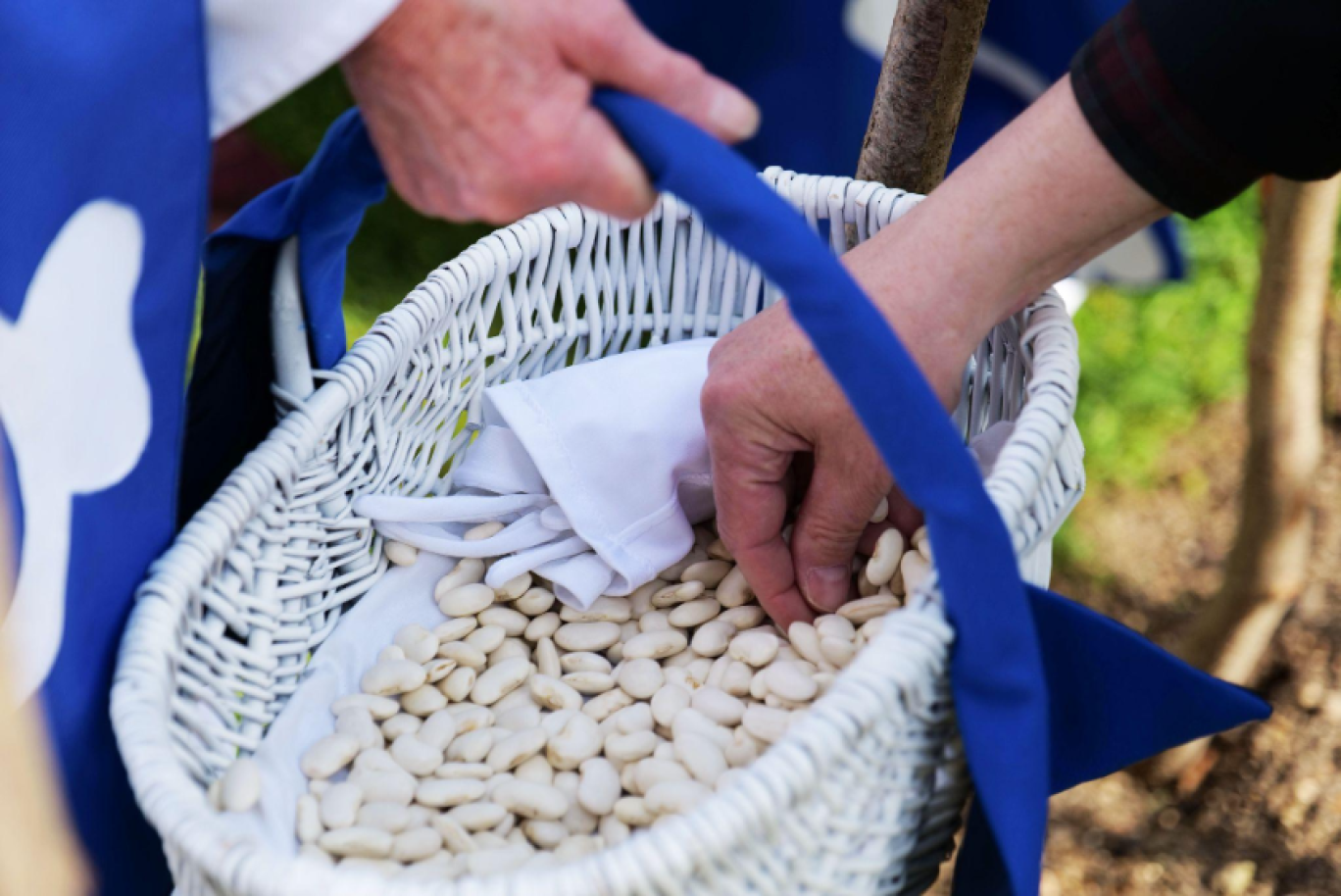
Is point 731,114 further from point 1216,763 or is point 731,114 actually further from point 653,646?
point 1216,763

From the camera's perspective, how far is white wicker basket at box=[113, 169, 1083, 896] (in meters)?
0.50

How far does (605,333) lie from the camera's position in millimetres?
984

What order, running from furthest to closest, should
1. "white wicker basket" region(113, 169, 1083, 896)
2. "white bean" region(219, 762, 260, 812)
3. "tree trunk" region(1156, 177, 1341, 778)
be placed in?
"tree trunk" region(1156, 177, 1341, 778)
"white bean" region(219, 762, 260, 812)
"white wicker basket" region(113, 169, 1083, 896)

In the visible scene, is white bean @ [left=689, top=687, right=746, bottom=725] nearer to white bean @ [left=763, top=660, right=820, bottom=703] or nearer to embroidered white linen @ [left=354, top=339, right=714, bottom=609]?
white bean @ [left=763, top=660, right=820, bottom=703]

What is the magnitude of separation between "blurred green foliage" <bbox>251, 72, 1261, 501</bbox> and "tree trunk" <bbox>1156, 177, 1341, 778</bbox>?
41 cm

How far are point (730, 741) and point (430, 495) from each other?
14.3 inches

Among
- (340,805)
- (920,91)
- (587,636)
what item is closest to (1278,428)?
(920,91)

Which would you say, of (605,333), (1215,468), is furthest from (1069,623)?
(1215,468)

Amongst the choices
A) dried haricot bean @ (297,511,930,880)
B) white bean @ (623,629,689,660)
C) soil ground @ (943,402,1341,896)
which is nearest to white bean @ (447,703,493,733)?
dried haricot bean @ (297,511,930,880)

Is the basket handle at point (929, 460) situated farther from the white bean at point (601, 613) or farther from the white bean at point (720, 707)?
the white bean at point (601, 613)

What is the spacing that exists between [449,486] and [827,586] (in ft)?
1.06

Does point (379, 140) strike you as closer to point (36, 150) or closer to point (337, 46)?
point (337, 46)

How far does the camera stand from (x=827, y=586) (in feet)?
2.55

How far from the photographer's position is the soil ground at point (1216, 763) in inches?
46.3
